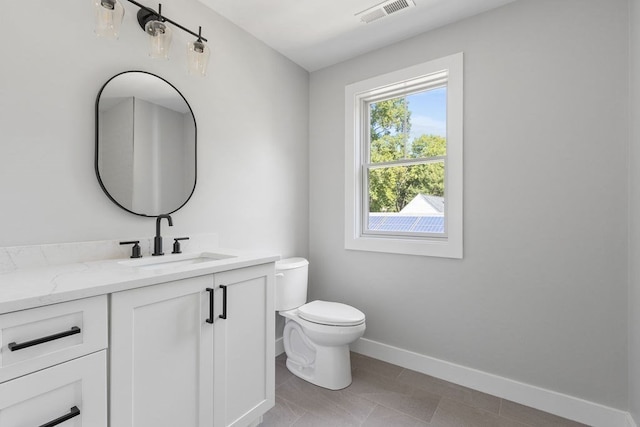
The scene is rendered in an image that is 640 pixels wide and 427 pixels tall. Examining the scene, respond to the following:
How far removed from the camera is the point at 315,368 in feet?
6.69

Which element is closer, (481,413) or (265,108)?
(481,413)

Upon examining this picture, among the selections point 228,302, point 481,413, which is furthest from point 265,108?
point 481,413

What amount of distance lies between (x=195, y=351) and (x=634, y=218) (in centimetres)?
220

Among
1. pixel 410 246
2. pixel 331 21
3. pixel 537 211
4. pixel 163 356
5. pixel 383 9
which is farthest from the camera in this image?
pixel 410 246

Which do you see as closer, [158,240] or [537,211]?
[158,240]

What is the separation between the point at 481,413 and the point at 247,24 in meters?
2.92

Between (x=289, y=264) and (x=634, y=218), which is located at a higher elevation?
(x=634, y=218)

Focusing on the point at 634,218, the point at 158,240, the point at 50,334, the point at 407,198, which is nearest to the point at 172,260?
the point at 158,240

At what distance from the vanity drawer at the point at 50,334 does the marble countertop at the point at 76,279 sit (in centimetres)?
3

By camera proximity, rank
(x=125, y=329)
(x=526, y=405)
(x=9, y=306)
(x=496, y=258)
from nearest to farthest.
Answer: (x=9, y=306) → (x=125, y=329) → (x=526, y=405) → (x=496, y=258)

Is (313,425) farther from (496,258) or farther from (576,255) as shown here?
(576,255)

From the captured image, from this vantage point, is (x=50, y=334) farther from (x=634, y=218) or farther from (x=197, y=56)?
(x=634, y=218)

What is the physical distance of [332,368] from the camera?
77.9 inches

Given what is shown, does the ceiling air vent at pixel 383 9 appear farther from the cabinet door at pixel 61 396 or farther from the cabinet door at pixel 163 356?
the cabinet door at pixel 61 396
